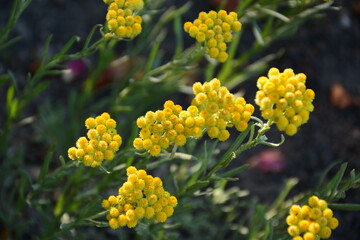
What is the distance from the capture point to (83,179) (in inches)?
60.8

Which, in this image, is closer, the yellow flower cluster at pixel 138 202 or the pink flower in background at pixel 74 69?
the yellow flower cluster at pixel 138 202

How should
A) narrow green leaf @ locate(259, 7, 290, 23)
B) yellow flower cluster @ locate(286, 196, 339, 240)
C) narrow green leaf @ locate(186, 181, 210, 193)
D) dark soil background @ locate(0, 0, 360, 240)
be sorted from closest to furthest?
yellow flower cluster @ locate(286, 196, 339, 240) → narrow green leaf @ locate(186, 181, 210, 193) → narrow green leaf @ locate(259, 7, 290, 23) → dark soil background @ locate(0, 0, 360, 240)

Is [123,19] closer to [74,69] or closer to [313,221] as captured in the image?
[313,221]

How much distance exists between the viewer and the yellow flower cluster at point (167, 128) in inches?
43.2

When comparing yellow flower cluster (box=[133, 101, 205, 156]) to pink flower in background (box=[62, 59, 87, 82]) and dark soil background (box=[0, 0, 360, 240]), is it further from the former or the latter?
pink flower in background (box=[62, 59, 87, 82])

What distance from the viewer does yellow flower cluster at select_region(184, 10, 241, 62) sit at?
4.25 feet

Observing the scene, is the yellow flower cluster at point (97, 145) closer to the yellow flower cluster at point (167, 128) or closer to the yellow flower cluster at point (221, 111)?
the yellow flower cluster at point (167, 128)

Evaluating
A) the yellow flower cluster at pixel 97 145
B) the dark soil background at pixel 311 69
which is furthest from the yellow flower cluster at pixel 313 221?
the dark soil background at pixel 311 69

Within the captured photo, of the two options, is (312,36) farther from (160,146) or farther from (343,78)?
(160,146)

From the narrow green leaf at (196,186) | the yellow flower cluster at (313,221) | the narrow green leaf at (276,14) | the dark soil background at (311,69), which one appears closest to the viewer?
the yellow flower cluster at (313,221)

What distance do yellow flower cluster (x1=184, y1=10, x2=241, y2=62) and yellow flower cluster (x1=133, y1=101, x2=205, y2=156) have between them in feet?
0.85

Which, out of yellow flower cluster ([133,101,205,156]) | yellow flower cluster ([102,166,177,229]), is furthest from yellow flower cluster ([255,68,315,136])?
yellow flower cluster ([102,166,177,229])

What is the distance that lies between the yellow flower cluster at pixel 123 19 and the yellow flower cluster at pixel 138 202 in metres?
0.38

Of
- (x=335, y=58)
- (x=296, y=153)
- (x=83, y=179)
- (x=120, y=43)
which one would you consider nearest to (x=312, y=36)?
(x=335, y=58)
